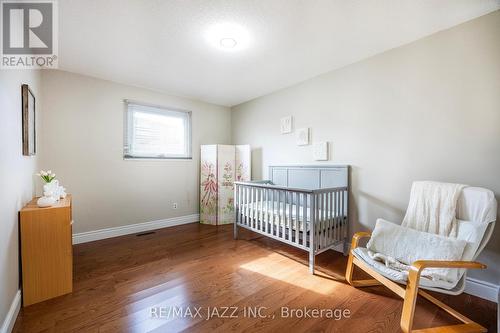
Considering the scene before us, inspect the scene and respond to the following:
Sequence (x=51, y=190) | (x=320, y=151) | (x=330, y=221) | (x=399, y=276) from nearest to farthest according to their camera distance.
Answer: (x=399, y=276) → (x=51, y=190) → (x=330, y=221) → (x=320, y=151)

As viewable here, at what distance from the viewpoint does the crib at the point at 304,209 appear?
7.09ft

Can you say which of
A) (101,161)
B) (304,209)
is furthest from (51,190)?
(304,209)

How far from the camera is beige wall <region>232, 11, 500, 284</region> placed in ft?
5.64

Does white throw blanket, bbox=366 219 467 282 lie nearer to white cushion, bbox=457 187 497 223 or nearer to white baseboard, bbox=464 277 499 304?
white cushion, bbox=457 187 497 223

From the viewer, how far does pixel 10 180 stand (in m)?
1.43

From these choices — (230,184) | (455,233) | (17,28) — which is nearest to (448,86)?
(455,233)

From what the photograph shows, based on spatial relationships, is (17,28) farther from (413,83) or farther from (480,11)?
(480,11)

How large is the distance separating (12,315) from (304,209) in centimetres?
231

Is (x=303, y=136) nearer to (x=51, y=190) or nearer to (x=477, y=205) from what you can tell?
(x=477, y=205)

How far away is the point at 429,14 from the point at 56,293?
12.4ft

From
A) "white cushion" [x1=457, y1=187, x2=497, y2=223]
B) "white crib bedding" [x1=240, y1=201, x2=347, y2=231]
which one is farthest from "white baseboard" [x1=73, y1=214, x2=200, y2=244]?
"white cushion" [x1=457, y1=187, x2=497, y2=223]

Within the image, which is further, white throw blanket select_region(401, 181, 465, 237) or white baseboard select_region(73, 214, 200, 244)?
white baseboard select_region(73, 214, 200, 244)

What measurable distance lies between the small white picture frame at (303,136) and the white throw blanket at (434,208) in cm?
138

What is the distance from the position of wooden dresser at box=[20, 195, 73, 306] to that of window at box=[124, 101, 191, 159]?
160 centimetres
